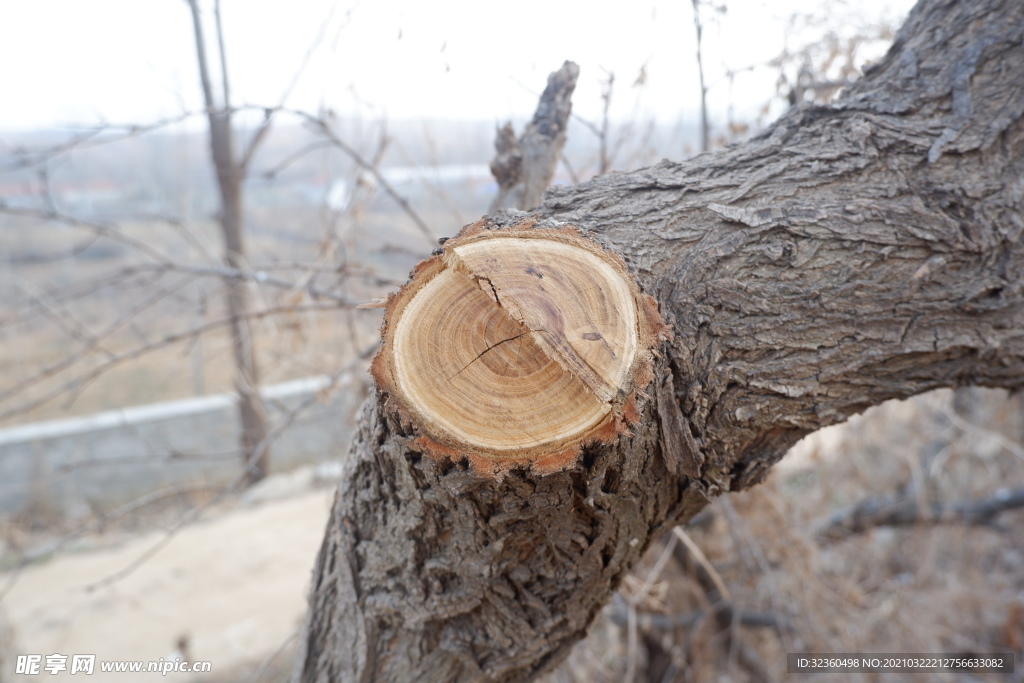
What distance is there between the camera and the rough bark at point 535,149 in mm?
1542

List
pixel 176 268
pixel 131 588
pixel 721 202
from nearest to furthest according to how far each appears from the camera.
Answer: pixel 721 202, pixel 176 268, pixel 131 588

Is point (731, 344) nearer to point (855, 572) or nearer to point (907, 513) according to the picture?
point (855, 572)

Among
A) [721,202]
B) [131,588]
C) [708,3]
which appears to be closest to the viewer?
[721,202]

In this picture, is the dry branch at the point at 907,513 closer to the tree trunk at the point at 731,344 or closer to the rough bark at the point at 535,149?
the tree trunk at the point at 731,344

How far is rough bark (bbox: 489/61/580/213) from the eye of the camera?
1.54m

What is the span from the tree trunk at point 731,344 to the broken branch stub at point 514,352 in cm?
6

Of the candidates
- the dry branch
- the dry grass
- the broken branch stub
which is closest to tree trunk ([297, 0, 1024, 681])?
the broken branch stub

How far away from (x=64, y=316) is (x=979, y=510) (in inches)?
190

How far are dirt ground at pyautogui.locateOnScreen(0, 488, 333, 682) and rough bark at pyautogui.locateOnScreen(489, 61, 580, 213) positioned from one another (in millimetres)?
2411

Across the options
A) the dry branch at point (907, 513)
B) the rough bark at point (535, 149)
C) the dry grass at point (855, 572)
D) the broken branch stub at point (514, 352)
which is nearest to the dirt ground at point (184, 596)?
the dry grass at point (855, 572)

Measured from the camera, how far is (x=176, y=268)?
8.00 feet

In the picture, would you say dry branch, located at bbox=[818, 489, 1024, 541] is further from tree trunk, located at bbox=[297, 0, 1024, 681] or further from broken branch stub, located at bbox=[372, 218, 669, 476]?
broken branch stub, located at bbox=[372, 218, 669, 476]

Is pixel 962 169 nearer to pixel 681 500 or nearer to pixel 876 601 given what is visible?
pixel 681 500

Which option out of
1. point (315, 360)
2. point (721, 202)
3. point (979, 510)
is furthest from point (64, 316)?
point (979, 510)
